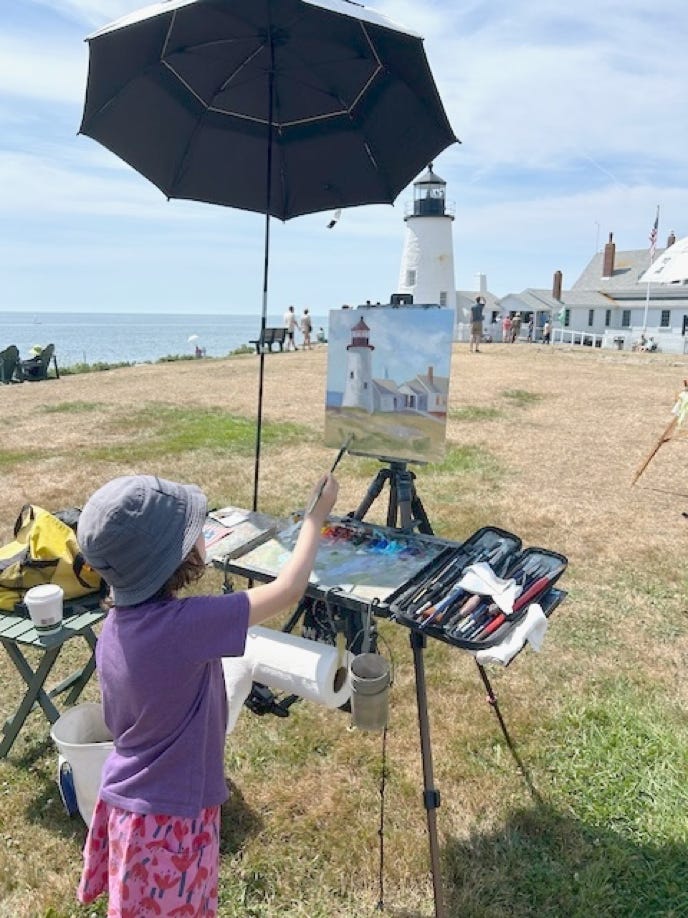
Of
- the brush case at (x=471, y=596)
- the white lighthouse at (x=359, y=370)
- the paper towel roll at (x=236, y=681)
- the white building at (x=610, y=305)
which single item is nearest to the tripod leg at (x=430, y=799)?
the brush case at (x=471, y=596)

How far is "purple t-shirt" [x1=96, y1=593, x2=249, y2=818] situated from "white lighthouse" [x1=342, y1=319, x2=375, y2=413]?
1739 millimetres

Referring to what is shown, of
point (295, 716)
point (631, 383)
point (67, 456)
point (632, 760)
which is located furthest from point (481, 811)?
point (631, 383)

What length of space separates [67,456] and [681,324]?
4305 centimetres

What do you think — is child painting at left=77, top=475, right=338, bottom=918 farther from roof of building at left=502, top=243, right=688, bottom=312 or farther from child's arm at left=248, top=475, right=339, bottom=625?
roof of building at left=502, top=243, right=688, bottom=312

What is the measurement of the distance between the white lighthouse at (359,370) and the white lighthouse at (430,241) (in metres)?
33.4

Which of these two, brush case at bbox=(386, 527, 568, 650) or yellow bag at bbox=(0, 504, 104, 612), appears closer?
brush case at bbox=(386, 527, 568, 650)

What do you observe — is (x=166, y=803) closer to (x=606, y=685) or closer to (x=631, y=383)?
(x=606, y=685)

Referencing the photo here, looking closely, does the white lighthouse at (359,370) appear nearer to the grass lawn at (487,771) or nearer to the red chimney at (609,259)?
the grass lawn at (487,771)

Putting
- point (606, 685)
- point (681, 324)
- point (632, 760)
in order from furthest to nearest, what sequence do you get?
point (681, 324)
point (606, 685)
point (632, 760)

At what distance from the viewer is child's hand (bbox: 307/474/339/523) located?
2.15 metres

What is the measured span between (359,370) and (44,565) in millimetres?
1989

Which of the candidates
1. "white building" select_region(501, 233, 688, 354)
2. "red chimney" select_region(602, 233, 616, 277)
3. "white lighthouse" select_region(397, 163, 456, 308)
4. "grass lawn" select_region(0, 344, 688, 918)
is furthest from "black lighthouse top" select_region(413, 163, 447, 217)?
"grass lawn" select_region(0, 344, 688, 918)

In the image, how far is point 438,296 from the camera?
121ft

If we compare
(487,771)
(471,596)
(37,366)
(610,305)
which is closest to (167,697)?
(471,596)
